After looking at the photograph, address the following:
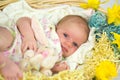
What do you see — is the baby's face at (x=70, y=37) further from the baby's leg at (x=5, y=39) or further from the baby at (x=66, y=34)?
the baby's leg at (x=5, y=39)

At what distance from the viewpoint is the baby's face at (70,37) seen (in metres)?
1.40

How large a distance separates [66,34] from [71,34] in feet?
0.07

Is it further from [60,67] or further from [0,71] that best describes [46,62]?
[0,71]

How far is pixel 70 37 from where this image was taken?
141cm

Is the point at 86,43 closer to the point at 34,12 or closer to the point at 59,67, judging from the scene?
the point at 59,67

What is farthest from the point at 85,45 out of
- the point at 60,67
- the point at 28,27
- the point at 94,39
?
the point at 28,27

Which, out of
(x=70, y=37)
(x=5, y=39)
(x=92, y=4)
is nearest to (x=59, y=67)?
(x=70, y=37)

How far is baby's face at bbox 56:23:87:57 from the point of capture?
4.58ft

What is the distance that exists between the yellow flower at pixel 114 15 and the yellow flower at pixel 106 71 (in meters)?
0.24

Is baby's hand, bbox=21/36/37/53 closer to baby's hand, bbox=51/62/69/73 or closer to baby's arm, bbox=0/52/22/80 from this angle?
baby's hand, bbox=51/62/69/73

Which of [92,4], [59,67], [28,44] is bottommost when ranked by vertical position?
[59,67]

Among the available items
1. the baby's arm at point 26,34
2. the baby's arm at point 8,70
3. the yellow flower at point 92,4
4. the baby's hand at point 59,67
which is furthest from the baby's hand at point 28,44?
the yellow flower at point 92,4

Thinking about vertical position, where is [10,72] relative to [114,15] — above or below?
below

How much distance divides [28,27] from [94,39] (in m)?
0.29
